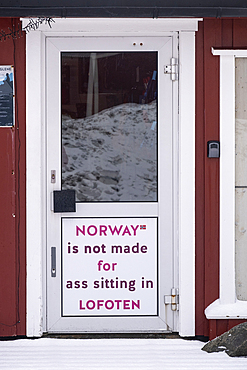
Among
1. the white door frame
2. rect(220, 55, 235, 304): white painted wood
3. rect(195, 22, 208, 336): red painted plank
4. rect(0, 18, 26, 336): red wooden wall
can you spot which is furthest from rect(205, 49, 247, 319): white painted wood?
rect(0, 18, 26, 336): red wooden wall

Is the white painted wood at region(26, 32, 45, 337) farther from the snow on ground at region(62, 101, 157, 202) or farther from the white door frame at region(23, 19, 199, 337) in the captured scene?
the snow on ground at region(62, 101, 157, 202)

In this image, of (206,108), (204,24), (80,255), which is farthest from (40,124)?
(204,24)

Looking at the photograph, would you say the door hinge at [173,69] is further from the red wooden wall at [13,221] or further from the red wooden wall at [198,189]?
the red wooden wall at [13,221]

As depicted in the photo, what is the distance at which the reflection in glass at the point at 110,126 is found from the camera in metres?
3.41

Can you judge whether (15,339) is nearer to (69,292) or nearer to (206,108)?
(69,292)

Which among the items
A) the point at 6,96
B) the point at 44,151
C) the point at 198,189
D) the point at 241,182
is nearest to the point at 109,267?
the point at 198,189

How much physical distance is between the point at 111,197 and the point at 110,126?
600 millimetres

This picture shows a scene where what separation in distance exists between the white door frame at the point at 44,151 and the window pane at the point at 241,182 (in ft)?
1.24

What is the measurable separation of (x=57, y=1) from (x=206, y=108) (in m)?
1.42

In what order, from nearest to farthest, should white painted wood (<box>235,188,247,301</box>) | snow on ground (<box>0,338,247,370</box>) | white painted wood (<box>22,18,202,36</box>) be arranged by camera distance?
snow on ground (<box>0,338,247,370</box>)
white painted wood (<box>22,18,202,36</box>)
white painted wood (<box>235,188,247,301</box>)

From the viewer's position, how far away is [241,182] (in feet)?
11.2

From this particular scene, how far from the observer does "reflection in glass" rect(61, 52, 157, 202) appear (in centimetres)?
341

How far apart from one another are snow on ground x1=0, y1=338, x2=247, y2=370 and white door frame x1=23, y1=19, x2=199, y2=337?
0.18m

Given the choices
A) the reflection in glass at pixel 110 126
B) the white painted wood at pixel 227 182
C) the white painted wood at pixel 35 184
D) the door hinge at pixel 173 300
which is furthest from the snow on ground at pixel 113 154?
the door hinge at pixel 173 300
